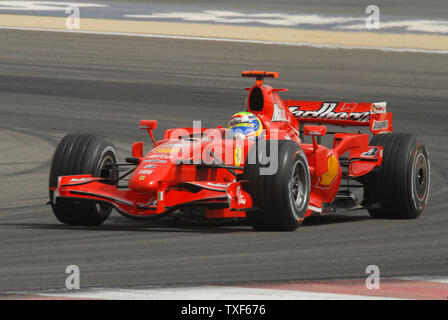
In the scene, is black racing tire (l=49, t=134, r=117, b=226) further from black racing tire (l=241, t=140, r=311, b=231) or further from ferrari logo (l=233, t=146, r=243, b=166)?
black racing tire (l=241, t=140, r=311, b=231)

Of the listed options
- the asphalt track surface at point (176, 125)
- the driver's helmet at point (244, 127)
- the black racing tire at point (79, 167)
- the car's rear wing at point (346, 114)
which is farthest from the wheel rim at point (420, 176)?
the black racing tire at point (79, 167)

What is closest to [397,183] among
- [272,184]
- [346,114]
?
[346,114]

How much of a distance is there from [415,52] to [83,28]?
12.3 m

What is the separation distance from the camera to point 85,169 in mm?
11336

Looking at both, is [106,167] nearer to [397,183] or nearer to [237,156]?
[237,156]

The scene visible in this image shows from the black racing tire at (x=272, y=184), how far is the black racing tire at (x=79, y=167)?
1.69 meters

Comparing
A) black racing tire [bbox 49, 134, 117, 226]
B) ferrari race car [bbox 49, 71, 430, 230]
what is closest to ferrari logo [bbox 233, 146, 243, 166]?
ferrari race car [bbox 49, 71, 430, 230]

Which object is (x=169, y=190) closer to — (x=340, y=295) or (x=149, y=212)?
(x=149, y=212)

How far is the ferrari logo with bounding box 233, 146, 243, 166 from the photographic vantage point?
36.6 ft

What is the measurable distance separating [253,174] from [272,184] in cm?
21

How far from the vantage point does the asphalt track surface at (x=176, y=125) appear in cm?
883

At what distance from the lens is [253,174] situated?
10.4 m

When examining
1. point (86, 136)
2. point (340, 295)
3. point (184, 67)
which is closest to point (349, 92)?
point (184, 67)

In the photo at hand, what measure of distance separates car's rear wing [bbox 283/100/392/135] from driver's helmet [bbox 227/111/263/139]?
1948 mm
